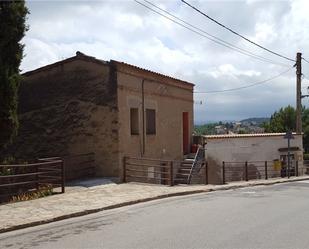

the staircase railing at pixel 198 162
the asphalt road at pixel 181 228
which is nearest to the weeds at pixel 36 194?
the asphalt road at pixel 181 228

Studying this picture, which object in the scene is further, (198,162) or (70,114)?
(198,162)

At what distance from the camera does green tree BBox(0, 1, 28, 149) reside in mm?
14484

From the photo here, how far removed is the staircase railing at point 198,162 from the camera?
27872 mm

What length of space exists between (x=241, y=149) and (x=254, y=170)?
180 cm

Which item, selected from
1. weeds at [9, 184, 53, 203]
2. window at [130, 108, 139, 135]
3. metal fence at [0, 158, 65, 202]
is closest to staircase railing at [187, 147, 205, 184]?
window at [130, 108, 139, 135]

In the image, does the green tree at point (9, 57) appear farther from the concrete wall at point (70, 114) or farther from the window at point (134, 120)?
the window at point (134, 120)

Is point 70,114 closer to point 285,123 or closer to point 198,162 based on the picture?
point 198,162

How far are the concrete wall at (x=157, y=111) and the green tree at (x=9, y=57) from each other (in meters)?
6.49

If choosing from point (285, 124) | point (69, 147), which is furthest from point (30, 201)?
point (285, 124)

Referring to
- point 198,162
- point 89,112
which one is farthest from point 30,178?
point 198,162

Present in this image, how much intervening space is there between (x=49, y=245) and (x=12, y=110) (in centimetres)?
708

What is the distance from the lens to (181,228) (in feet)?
34.2

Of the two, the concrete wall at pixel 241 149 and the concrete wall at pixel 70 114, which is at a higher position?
the concrete wall at pixel 70 114

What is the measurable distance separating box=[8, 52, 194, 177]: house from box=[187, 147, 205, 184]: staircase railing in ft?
11.6
